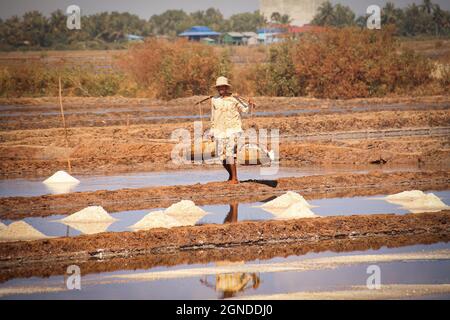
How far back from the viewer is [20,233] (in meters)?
9.90

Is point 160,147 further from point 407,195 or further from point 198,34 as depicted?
point 198,34

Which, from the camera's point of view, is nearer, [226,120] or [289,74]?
[226,120]

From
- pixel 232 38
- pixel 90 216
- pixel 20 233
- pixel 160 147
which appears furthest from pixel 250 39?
pixel 20 233

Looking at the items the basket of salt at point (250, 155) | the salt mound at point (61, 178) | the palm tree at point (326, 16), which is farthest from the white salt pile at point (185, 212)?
the palm tree at point (326, 16)

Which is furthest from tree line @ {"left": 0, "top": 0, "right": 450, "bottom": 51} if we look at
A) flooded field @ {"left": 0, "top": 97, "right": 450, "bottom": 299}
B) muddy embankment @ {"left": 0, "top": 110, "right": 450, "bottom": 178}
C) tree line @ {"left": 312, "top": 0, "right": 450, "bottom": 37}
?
flooded field @ {"left": 0, "top": 97, "right": 450, "bottom": 299}

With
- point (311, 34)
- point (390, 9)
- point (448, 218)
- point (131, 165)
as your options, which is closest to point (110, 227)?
point (448, 218)

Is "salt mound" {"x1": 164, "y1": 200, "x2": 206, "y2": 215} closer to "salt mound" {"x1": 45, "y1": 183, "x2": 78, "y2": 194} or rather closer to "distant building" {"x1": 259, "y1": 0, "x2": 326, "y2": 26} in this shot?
"salt mound" {"x1": 45, "y1": 183, "x2": 78, "y2": 194}

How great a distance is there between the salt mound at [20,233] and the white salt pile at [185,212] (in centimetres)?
142

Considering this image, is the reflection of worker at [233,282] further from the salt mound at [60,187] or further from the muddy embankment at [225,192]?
the salt mound at [60,187]

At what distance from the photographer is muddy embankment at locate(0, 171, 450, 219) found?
1177 cm

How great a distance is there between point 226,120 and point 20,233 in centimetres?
329

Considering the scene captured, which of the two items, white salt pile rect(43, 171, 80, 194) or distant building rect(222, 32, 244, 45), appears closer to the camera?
white salt pile rect(43, 171, 80, 194)

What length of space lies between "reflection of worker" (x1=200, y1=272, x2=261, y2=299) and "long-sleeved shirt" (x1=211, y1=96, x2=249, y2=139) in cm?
416
